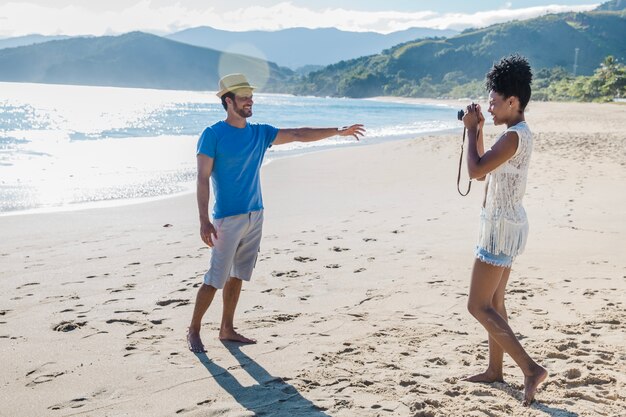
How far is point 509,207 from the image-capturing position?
3.18 m

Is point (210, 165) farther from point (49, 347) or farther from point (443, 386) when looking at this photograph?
point (443, 386)

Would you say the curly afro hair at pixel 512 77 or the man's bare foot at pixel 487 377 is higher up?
the curly afro hair at pixel 512 77

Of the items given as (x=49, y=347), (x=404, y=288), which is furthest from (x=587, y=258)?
(x=49, y=347)

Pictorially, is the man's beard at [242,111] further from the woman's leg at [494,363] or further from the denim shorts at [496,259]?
the woman's leg at [494,363]

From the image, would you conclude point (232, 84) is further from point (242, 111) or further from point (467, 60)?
point (467, 60)

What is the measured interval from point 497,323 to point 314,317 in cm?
188

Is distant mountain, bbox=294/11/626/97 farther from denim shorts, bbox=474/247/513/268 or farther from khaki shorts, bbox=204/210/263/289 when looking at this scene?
denim shorts, bbox=474/247/513/268

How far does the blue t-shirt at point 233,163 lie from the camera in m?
3.96

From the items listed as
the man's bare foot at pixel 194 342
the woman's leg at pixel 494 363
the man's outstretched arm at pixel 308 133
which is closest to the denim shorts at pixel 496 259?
the woman's leg at pixel 494 363

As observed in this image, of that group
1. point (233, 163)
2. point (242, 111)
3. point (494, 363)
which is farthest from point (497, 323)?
point (242, 111)

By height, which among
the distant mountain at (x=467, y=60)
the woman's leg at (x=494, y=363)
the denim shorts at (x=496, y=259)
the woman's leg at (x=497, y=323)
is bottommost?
the woman's leg at (x=494, y=363)

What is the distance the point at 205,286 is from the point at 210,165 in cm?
86

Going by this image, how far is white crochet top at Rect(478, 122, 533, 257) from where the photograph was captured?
10.3ft

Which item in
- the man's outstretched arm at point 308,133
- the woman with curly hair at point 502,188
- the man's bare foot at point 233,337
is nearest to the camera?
the woman with curly hair at point 502,188
